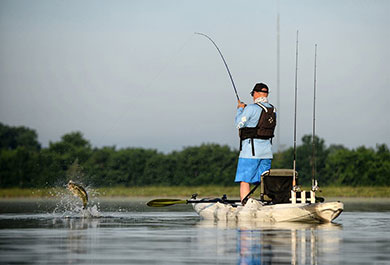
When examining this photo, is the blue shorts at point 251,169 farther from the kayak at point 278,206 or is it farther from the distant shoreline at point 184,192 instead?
the distant shoreline at point 184,192

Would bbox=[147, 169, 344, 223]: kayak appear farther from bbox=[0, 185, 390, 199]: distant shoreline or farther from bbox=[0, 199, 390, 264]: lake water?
bbox=[0, 185, 390, 199]: distant shoreline

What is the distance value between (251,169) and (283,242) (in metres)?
5.17

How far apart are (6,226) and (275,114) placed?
503cm

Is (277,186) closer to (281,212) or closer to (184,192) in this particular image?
(281,212)

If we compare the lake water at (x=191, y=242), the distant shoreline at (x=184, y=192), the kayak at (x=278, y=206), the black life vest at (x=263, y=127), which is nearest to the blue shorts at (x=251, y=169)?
the black life vest at (x=263, y=127)

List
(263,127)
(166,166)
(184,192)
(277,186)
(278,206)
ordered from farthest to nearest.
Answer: (166,166), (184,192), (263,127), (277,186), (278,206)

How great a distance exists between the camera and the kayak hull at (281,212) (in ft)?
46.6

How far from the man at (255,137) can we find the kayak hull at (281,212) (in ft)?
2.11

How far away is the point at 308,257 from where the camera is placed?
9.23m

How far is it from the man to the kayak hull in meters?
0.64

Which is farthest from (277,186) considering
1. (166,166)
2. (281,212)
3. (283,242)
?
(166,166)

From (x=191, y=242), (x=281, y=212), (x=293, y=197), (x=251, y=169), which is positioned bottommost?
(x=191, y=242)

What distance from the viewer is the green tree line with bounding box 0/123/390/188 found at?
42.8 m

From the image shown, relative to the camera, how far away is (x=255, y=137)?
1589cm
